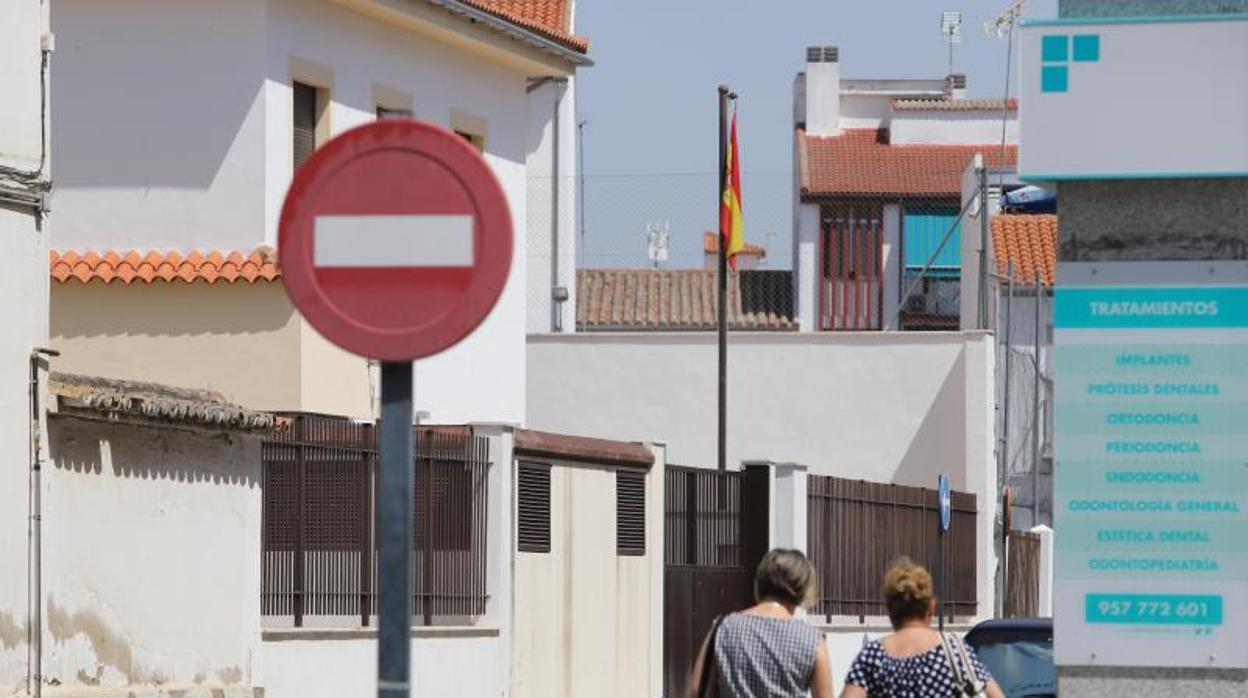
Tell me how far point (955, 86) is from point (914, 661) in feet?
228

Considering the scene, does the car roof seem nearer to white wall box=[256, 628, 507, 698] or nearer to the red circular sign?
white wall box=[256, 628, 507, 698]

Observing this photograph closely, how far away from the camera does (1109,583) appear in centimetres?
872

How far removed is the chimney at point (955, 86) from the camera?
256ft

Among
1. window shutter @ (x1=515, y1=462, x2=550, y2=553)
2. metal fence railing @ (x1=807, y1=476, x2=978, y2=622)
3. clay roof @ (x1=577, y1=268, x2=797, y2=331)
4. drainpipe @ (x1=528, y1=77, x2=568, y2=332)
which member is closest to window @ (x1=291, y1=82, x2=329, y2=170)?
metal fence railing @ (x1=807, y1=476, x2=978, y2=622)

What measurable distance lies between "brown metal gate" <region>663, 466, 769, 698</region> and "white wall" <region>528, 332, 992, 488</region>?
47.5 ft

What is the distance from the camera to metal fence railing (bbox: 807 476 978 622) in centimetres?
3083

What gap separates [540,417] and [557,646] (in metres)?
20.9

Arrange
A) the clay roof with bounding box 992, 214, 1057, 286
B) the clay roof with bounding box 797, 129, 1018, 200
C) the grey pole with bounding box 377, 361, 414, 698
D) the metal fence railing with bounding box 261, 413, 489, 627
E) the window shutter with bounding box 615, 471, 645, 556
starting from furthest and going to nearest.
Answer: the clay roof with bounding box 797, 129, 1018, 200, the clay roof with bounding box 992, 214, 1057, 286, the window shutter with bounding box 615, 471, 645, 556, the metal fence railing with bounding box 261, 413, 489, 627, the grey pole with bounding box 377, 361, 414, 698

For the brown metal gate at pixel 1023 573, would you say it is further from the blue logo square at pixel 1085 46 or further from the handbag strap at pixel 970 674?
the blue logo square at pixel 1085 46

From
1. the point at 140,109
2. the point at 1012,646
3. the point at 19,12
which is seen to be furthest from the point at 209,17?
the point at 1012,646

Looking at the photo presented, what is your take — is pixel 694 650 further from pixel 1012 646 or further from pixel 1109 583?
pixel 1109 583

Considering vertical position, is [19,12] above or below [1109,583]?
above

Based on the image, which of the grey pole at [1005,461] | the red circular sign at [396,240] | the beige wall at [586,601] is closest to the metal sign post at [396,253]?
the red circular sign at [396,240]

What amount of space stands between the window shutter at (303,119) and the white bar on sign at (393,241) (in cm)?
2203
